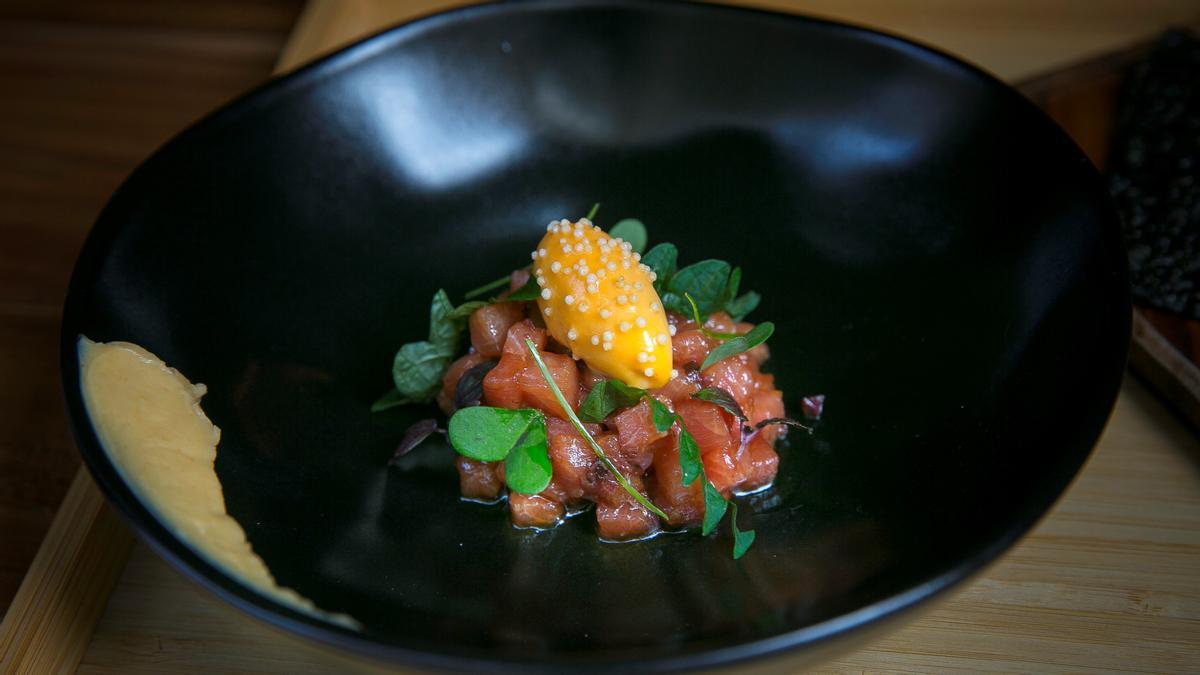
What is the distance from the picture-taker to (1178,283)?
4.61 feet

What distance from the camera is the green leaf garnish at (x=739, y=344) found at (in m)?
1.19

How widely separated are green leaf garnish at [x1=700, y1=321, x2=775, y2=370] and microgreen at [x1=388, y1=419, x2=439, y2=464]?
12.9 inches

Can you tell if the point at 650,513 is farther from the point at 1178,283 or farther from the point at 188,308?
the point at 1178,283

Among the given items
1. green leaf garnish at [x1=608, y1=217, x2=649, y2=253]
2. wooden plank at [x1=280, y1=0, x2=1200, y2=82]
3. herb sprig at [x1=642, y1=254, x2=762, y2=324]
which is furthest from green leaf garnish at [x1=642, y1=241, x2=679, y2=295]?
wooden plank at [x1=280, y1=0, x2=1200, y2=82]

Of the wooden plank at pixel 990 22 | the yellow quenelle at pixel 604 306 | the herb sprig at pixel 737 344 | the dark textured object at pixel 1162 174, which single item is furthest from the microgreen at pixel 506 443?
the wooden plank at pixel 990 22

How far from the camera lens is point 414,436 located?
1.25m

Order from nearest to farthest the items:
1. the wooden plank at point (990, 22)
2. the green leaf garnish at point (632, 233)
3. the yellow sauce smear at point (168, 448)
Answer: the yellow sauce smear at point (168, 448), the green leaf garnish at point (632, 233), the wooden plank at point (990, 22)

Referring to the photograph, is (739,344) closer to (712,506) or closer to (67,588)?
(712,506)

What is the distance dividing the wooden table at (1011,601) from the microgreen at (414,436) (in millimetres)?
249

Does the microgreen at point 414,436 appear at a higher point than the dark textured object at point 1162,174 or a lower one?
lower

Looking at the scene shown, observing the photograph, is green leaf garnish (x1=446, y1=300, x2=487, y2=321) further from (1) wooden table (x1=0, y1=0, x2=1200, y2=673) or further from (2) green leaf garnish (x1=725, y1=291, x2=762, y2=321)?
(1) wooden table (x1=0, y1=0, x2=1200, y2=673)

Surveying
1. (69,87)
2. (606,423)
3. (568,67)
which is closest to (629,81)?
(568,67)

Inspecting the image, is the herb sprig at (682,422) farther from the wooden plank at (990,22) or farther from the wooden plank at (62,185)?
the wooden plank at (990,22)

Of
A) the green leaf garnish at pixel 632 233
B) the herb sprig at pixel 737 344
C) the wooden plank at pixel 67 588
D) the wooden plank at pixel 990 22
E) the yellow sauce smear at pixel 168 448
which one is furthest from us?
the wooden plank at pixel 990 22
